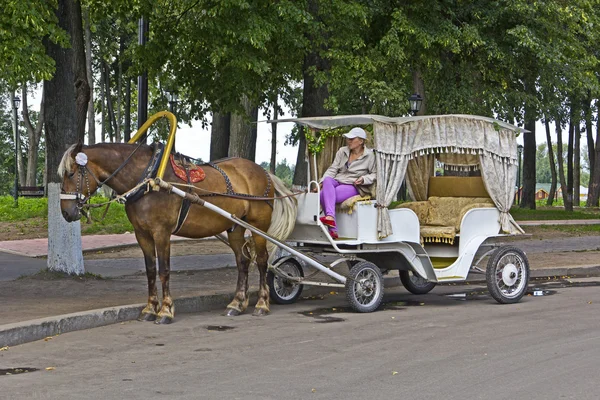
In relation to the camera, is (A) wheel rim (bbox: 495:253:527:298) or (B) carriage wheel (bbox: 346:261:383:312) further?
(A) wheel rim (bbox: 495:253:527:298)

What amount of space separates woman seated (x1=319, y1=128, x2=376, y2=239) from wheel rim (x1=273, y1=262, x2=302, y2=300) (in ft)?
3.02

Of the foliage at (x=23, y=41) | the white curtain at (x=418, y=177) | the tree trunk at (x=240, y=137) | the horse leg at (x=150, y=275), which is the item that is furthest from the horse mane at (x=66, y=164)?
the tree trunk at (x=240, y=137)

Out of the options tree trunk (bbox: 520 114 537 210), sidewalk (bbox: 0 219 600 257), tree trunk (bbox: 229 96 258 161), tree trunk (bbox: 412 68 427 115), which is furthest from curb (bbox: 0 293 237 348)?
A: tree trunk (bbox: 520 114 537 210)

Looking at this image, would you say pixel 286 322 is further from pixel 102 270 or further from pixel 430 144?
pixel 102 270

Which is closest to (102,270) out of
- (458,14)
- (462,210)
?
(462,210)

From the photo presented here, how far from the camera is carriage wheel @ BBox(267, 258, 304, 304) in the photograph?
12.9 metres

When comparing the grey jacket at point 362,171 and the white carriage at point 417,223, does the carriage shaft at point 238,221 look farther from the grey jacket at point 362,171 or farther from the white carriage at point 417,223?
the grey jacket at point 362,171

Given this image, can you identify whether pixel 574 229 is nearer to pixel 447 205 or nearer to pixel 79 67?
pixel 447 205

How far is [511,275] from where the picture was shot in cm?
1316

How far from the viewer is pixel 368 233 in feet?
40.4

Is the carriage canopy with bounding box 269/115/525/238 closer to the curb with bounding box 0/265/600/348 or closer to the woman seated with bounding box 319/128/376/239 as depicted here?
the woman seated with bounding box 319/128/376/239

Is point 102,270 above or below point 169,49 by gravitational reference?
below

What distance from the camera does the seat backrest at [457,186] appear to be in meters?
14.0

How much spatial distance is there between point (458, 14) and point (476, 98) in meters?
2.90
